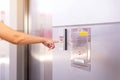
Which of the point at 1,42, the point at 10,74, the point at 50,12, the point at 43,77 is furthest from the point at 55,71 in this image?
the point at 1,42

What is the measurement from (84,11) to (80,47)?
0.25m

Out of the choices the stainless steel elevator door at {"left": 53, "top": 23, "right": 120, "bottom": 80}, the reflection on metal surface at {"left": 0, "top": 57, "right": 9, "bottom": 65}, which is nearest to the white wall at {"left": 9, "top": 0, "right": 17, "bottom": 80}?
the reflection on metal surface at {"left": 0, "top": 57, "right": 9, "bottom": 65}

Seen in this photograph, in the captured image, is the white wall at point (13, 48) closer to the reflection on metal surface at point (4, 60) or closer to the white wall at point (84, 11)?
the reflection on metal surface at point (4, 60)

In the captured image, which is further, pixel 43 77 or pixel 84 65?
pixel 43 77

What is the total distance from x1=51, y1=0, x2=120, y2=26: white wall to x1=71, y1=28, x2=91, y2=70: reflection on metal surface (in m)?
0.07

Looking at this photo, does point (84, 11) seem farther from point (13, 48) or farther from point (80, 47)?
point (13, 48)

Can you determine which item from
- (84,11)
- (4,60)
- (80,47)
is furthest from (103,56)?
(4,60)

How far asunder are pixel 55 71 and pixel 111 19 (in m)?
0.68

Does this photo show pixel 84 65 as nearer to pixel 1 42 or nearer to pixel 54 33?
pixel 54 33

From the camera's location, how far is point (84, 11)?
51.8 inches

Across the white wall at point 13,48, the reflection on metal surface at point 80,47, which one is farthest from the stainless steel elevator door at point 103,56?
the white wall at point 13,48

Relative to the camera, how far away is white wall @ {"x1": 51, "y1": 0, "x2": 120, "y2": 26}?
3.74ft

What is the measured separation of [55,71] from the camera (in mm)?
1602

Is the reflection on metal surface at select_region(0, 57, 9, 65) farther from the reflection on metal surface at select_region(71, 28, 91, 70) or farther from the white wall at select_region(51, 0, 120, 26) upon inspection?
the reflection on metal surface at select_region(71, 28, 91, 70)
